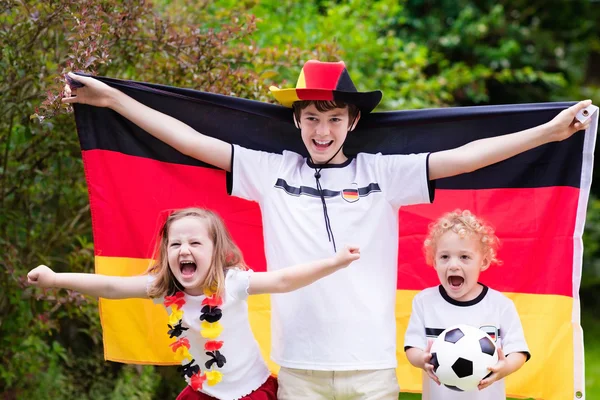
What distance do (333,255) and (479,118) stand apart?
1.07m

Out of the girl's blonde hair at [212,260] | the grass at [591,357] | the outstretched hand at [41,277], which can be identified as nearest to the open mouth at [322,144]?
the girl's blonde hair at [212,260]

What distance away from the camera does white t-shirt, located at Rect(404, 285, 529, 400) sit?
12.3ft

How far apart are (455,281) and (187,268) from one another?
119 centimetres

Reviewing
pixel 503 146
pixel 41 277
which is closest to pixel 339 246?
pixel 503 146

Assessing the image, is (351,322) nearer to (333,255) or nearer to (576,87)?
(333,255)

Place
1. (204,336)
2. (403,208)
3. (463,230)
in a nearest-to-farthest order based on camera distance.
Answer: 1. (204,336)
2. (463,230)
3. (403,208)

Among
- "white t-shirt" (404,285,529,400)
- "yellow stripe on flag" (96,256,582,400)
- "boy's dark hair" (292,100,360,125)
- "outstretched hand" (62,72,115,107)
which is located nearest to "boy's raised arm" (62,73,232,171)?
"outstretched hand" (62,72,115,107)

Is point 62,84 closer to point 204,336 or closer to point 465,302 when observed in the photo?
point 204,336

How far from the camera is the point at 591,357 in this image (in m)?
9.40

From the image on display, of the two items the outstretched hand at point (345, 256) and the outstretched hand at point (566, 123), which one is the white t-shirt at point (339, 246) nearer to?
the outstretched hand at point (345, 256)

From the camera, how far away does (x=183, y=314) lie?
374cm

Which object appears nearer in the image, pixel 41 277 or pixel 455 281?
pixel 41 277

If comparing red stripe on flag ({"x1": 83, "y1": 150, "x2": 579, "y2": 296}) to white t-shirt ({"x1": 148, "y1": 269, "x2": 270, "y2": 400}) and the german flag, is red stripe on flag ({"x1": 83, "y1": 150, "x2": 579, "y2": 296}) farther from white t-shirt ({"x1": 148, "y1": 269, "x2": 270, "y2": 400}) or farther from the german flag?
white t-shirt ({"x1": 148, "y1": 269, "x2": 270, "y2": 400})

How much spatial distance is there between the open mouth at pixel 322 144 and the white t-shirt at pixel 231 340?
0.65 m
